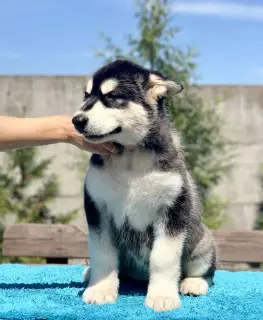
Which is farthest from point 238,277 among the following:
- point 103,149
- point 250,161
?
point 250,161

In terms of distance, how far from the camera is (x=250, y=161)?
6.71 metres

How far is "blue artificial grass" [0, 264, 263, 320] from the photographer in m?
2.28

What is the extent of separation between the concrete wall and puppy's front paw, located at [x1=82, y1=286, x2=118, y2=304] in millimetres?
3791

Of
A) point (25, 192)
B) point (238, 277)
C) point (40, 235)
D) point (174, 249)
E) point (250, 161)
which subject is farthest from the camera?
point (250, 161)

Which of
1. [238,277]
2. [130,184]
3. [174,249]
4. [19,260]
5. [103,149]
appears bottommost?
[19,260]

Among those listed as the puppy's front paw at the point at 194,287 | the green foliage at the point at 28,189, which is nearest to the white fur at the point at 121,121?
the puppy's front paw at the point at 194,287

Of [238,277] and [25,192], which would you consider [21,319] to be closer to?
[238,277]

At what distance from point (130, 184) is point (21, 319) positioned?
0.78m

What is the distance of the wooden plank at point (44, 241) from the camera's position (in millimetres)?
4027

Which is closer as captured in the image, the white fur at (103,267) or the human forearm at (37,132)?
the white fur at (103,267)

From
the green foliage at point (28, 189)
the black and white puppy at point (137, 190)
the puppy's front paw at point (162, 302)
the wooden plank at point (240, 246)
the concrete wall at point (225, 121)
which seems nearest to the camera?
the puppy's front paw at point (162, 302)

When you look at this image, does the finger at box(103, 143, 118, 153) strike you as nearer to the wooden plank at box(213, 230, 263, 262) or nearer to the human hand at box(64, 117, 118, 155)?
the human hand at box(64, 117, 118, 155)

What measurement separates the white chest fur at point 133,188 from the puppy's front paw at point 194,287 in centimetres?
45

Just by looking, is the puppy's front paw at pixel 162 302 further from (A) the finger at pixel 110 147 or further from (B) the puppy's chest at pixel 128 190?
(A) the finger at pixel 110 147
